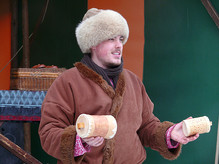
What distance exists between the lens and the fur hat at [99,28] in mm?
1536

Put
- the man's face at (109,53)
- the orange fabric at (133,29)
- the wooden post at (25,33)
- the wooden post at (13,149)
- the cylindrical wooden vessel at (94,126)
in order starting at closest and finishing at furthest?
the cylindrical wooden vessel at (94,126)
the man's face at (109,53)
the wooden post at (13,149)
the orange fabric at (133,29)
the wooden post at (25,33)

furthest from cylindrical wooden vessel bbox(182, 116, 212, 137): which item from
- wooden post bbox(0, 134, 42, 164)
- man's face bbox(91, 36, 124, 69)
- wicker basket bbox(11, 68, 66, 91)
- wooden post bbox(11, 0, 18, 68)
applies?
wooden post bbox(11, 0, 18, 68)

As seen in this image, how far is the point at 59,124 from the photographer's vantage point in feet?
4.51

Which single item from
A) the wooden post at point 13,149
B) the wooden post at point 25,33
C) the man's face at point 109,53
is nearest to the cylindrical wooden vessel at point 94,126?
the man's face at point 109,53

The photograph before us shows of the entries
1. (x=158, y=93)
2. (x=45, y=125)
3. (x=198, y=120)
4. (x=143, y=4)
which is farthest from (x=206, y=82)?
(x=45, y=125)

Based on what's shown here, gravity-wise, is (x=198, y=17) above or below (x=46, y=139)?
above

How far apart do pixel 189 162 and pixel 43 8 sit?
2182mm

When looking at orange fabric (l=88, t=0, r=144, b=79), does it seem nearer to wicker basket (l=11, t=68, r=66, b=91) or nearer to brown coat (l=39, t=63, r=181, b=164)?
wicker basket (l=11, t=68, r=66, b=91)

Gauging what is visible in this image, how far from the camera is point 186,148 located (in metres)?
2.97

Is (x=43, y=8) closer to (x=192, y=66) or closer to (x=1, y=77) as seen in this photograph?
(x=1, y=77)

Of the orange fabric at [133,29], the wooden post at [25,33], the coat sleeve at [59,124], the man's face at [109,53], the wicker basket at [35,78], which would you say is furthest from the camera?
the wooden post at [25,33]

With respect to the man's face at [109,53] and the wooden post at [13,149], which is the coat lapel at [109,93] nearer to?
the man's face at [109,53]

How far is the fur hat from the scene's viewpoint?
154 centimetres

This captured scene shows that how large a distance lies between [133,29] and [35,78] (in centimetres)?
104
